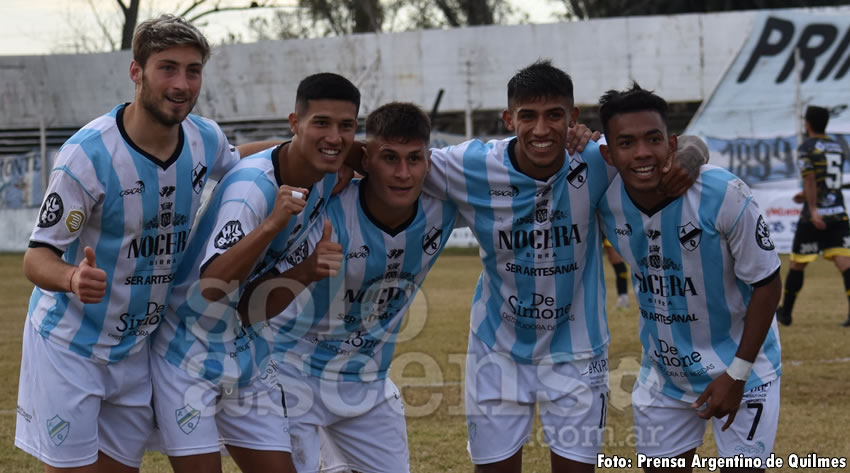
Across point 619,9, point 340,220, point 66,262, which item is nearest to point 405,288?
point 340,220

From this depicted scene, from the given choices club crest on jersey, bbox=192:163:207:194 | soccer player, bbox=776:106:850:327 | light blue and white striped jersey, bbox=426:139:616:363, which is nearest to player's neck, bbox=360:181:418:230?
light blue and white striped jersey, bbox=426:139:616:363

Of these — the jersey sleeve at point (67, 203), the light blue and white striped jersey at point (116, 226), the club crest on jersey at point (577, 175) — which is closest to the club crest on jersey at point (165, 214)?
the light blue and white striped jersey at point (116, 226)

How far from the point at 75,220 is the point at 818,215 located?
933cm

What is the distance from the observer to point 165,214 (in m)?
4.09

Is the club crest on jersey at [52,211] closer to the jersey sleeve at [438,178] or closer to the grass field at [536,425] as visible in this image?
the jersey sleeve at [438,178]

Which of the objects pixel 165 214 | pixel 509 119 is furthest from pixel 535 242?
pixel 165 214

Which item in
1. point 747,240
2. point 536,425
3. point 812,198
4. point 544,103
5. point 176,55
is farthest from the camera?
point 812,198

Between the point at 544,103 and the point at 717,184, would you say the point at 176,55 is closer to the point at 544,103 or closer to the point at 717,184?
the point at 544,103

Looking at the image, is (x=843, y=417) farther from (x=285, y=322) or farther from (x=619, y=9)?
(x=619, y=9)

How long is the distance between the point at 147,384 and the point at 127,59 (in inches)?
1075

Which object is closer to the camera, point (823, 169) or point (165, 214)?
point (165, 214)

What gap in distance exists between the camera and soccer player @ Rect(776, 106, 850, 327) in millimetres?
11141

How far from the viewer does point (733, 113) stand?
2602 cm

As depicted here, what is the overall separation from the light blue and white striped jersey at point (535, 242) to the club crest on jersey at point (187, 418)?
1500 millimetres
